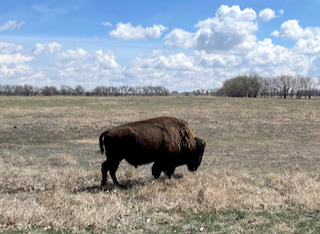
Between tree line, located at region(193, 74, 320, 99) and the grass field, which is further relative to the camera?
tree line, located at region(193, 74, 320, 99)

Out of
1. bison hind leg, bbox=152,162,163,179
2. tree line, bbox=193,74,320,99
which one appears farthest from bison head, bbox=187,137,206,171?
tree line, bbox=193,74,320,99

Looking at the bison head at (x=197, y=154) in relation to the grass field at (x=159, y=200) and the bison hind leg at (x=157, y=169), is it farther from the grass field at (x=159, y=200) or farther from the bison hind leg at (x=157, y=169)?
the bison hind leg at (x=157, y=169)

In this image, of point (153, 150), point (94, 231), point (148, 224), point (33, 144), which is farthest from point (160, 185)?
point (33, 144)

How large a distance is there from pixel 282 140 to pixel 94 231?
15.9 metres

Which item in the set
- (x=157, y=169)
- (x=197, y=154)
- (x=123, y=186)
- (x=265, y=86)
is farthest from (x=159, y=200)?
(x=265, y=86)

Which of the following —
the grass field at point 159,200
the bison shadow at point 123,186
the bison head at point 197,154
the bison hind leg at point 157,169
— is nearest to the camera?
the grass field at point 159,200

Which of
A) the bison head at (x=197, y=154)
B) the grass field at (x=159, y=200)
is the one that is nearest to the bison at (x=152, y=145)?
the bison head at (x=197, y=154)

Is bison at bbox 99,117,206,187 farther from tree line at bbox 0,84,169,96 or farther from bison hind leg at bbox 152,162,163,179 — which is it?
tree line at bbox 0,84,169,96

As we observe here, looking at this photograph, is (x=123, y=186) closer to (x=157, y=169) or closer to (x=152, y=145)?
(x=157, y=169)

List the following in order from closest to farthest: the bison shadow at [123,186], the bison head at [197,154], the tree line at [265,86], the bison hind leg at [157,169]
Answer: the bison shadow at [123,186] < the bison hind leg at [157,169] < the bison head at [197,154] < the tree line at [265,86]

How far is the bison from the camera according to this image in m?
7.65

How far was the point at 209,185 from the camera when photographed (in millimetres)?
7551

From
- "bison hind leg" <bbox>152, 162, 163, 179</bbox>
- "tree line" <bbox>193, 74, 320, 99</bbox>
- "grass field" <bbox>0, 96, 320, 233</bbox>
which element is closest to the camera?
"grass field" <bbox>0, 96, 320, 233</bbox>

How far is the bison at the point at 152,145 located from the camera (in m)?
7.65
